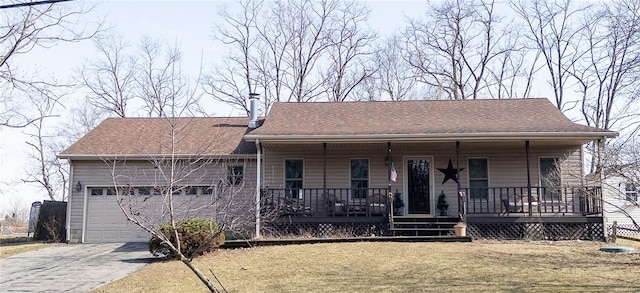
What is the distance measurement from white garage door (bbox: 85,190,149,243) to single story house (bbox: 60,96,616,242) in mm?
31

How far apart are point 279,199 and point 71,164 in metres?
7.06

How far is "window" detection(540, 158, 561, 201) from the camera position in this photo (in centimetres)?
1521

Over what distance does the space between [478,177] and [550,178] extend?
6.55 ft

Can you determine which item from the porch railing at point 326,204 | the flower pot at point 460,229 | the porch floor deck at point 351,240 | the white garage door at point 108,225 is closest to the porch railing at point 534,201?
the flower pot at point 460,229

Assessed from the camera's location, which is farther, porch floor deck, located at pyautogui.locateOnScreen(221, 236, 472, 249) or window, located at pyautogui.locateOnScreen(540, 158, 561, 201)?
window, located at pyautogui.locateOnScreen(540, 158, 561, 201)

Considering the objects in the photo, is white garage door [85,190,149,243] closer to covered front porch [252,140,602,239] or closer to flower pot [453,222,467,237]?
covered front porch [252,140,602,239]

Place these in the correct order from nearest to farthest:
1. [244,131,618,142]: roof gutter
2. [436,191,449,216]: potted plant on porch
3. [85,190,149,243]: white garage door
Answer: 1. [244,131,618,142]: roof gutter
2. [436,191,449,216]: potted plant on porch
3. [85,190,149,243]: white garage door

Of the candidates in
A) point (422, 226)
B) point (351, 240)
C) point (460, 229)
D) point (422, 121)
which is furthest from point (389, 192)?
point (422, 121)

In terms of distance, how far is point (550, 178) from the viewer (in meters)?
15.9

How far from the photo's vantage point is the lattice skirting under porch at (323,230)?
15164mm

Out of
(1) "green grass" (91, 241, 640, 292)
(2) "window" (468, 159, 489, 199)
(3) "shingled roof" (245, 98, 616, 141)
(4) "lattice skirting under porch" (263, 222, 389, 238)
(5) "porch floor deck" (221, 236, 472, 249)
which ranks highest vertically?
(3) "shingled roof" (245, 98, 616, 141)

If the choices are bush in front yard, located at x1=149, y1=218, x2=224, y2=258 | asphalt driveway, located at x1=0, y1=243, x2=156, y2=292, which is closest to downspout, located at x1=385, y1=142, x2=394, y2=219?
bush in front yard, located at x1=149, y1=218, x2=224, y2=258

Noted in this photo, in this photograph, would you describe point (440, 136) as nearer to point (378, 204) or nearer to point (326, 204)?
point (378, 204)

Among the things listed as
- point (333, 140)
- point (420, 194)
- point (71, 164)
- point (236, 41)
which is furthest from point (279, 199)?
point (236, 41)
